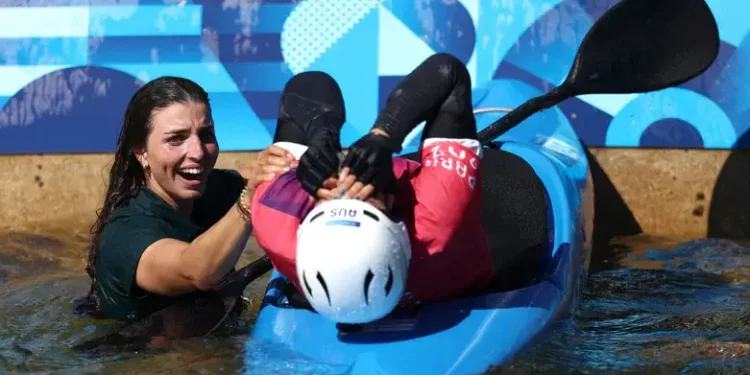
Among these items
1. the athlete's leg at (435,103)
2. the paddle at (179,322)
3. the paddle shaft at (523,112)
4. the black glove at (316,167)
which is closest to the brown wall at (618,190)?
the paddle shaft at (523,112)

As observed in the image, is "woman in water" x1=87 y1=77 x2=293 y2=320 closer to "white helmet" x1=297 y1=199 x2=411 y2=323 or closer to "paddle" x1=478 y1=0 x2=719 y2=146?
"white helmet" x1=297 y1=199 x2=411 y2=323

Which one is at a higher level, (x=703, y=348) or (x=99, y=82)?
(x=99, y=82)

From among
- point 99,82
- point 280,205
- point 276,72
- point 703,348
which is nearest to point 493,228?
point 703,348

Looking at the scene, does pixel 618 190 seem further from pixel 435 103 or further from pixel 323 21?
pixel 435 103

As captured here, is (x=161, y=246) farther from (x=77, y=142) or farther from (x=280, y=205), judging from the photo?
(x=77, y=142)

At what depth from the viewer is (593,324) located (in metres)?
3.12

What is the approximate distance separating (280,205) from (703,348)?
4.22 feet

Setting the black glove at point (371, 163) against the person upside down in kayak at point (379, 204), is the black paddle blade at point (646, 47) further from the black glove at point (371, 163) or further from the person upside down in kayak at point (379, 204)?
the black glove at point (371, 163)

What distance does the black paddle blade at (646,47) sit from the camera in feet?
11.3

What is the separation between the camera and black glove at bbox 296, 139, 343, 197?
2211mm

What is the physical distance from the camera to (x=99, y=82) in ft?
15.2

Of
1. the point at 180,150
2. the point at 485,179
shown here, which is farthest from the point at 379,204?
the point at 485,179

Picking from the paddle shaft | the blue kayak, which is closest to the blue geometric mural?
the paddle shaft

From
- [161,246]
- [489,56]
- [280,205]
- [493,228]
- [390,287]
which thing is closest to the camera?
[390,287]
